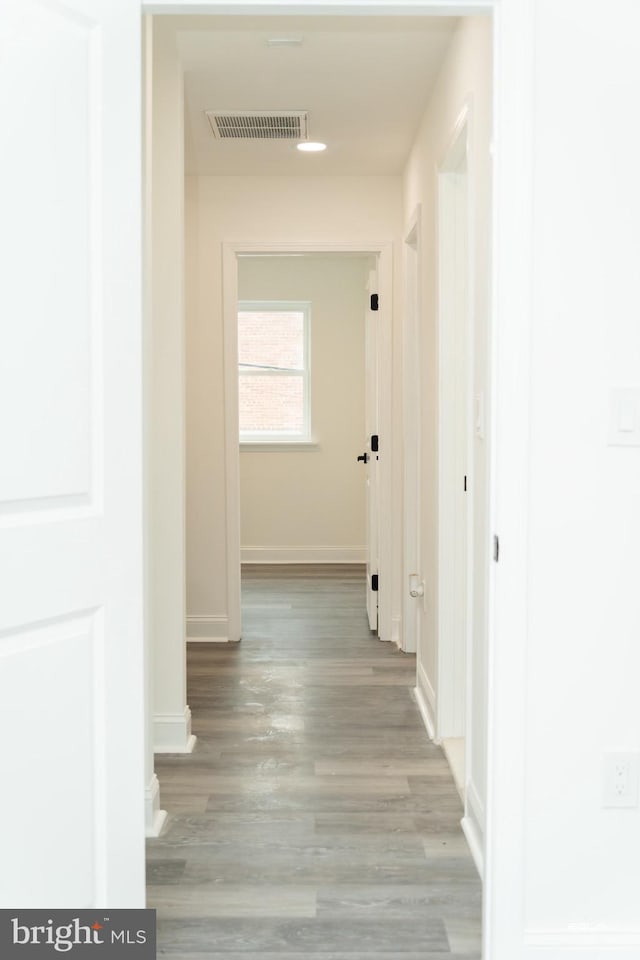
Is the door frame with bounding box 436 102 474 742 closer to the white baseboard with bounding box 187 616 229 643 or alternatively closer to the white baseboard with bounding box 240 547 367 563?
the white baseboard with bounding box 187 616 229 643

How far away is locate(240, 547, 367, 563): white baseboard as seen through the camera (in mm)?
8125

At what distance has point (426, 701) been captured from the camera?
405cm

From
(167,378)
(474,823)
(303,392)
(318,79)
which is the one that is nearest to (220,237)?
(318,79)

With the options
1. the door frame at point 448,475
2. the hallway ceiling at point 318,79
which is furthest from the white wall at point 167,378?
the door frame at point 448,475

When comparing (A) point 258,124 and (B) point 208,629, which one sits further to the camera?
(B) point 208,629

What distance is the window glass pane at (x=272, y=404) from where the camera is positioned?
26.7 feet

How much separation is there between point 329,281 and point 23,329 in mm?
6456

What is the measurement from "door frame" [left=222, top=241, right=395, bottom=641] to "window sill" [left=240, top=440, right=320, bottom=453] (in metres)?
2.66

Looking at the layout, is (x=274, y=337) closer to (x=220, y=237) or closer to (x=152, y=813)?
(x=220, y=237)

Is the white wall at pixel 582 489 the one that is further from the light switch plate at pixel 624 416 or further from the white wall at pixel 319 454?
the white wall at pixel 319 454

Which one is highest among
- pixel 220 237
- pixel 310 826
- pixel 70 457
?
pixel 220 237

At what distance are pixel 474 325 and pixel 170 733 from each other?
1.86 meters

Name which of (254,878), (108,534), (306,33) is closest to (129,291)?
(108,534)

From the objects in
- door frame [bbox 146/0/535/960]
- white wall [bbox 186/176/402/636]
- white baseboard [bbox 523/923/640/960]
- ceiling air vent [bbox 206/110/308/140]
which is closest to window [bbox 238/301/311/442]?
white wall [bbox 186/176/402/636]
